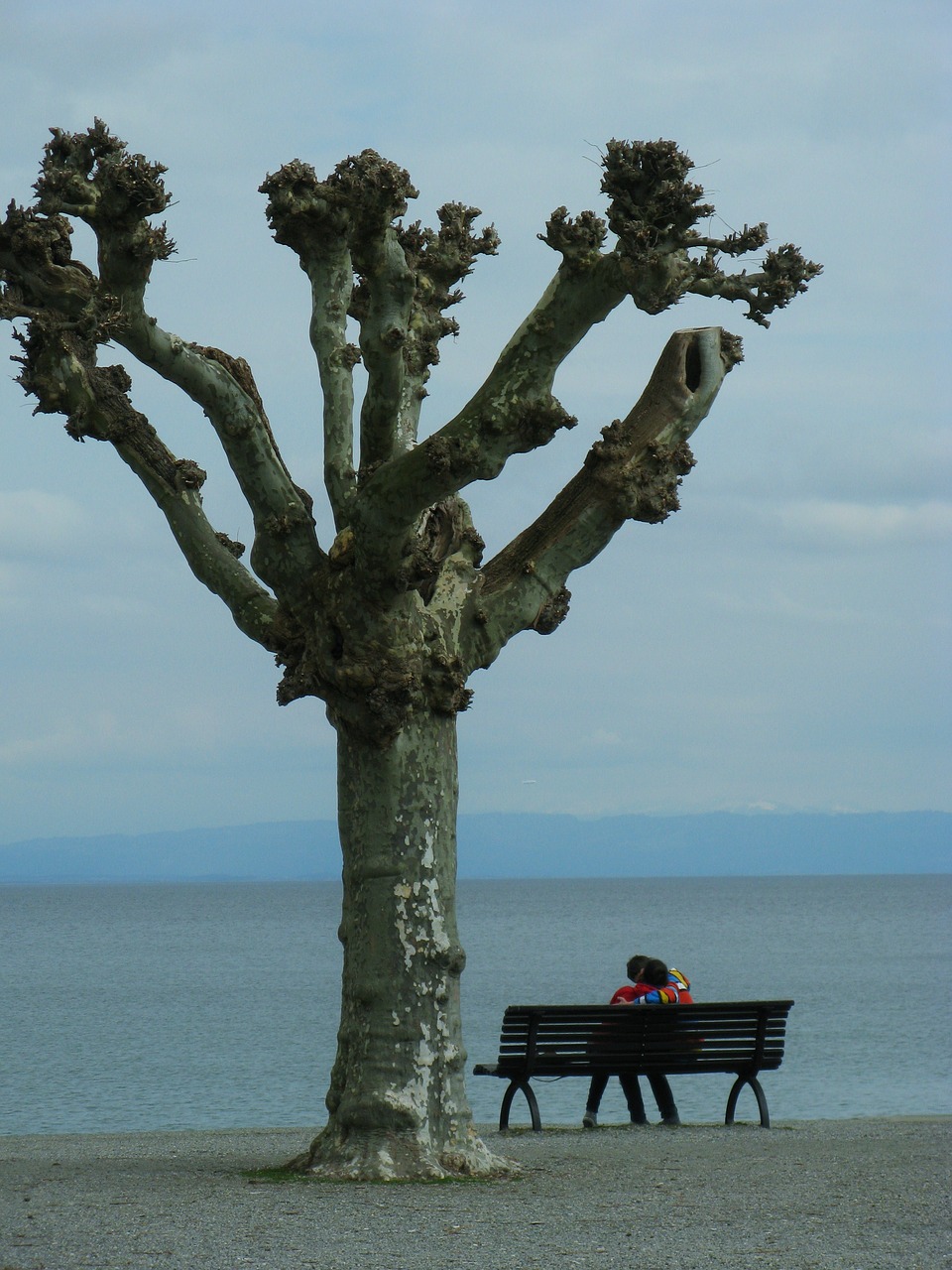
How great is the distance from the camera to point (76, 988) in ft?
192

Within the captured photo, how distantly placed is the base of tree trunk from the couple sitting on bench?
364cm

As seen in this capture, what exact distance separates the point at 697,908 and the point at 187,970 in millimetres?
112551

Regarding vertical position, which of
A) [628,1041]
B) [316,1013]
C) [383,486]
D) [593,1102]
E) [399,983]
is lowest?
[316,1013]

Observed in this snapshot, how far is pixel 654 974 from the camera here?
45.0 feet

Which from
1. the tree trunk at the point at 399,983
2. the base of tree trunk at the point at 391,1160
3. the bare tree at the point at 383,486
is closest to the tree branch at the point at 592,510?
the bare tree at the point at 383,486

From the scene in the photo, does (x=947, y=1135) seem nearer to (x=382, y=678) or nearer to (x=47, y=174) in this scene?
(x=382, y=678)

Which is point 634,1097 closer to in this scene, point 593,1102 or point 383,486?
point 593,1102

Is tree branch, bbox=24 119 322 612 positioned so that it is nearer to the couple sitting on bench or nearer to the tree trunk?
the tree trunk

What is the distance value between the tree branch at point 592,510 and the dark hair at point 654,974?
4.21 metres

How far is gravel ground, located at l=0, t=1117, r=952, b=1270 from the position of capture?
699 cm

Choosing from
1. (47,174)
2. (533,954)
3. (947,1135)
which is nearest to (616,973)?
(533,954)

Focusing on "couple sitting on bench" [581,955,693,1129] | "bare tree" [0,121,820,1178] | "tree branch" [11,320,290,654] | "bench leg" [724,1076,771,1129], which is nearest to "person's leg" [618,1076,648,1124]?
"couple sitting on bench" [581,955,693,1129]

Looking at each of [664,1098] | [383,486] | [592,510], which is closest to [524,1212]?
[383,486]

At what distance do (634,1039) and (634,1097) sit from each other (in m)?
1.00
